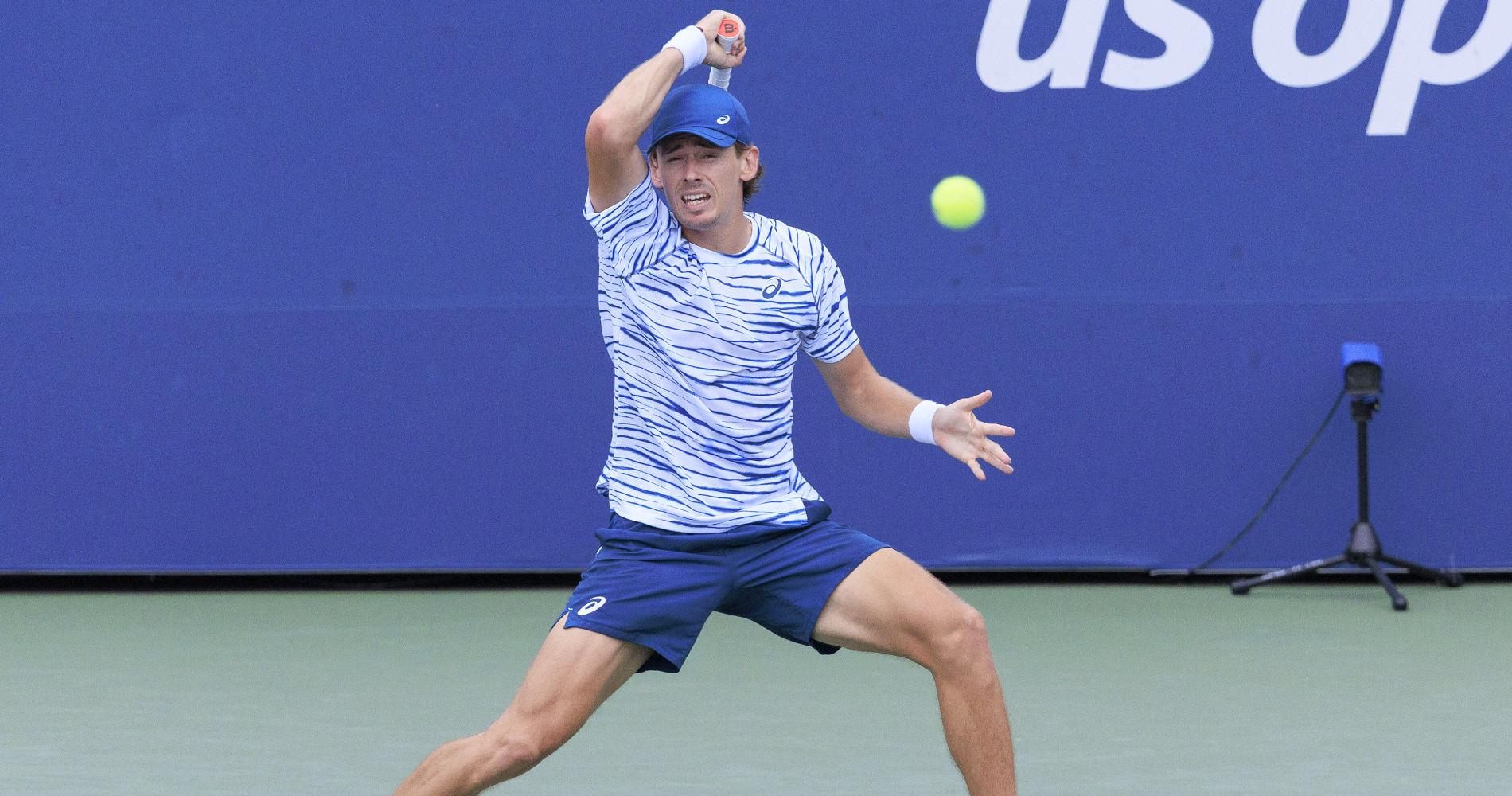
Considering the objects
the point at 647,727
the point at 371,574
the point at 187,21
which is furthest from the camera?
the point at 371,574

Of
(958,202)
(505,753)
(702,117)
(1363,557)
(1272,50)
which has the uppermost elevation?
(1272,50)

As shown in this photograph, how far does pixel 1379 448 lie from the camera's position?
20.8 ft

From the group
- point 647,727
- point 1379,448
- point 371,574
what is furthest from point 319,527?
point 1379,448

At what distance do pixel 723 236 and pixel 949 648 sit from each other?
78 centimetres

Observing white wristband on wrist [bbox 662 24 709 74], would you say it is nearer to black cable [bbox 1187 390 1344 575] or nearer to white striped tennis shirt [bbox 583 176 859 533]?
white striped tennis shirt [bbox 583 176 859 533]

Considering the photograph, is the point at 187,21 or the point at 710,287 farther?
the point at 187,21

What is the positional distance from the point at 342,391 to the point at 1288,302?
3349 mm

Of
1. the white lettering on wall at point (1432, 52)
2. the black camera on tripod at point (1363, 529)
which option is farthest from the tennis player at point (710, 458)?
the white lettering on wall at point (1432, 52)

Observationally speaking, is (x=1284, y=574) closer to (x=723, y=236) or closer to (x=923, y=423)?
(x=923, y=423)

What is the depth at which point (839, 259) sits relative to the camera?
6.29m

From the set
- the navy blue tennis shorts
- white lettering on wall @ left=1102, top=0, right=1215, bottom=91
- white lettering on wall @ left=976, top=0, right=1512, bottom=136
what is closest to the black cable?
white lettering on wall @ left=976, top=0, right=1512, bottom=136

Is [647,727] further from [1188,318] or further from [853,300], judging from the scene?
[1188,318]

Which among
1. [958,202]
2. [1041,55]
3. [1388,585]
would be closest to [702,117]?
[958,202]

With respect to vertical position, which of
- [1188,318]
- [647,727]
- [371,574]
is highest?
[1188,318]
